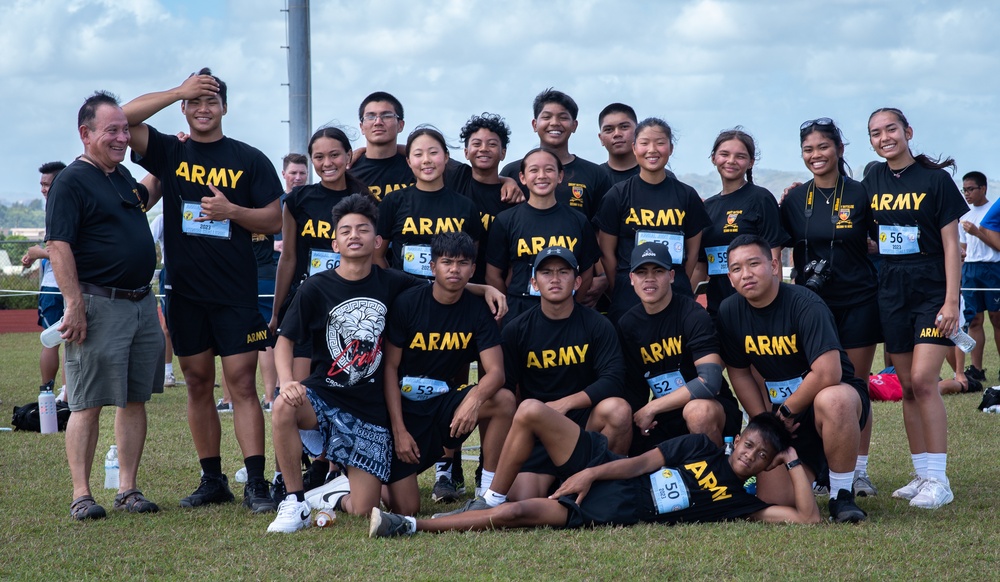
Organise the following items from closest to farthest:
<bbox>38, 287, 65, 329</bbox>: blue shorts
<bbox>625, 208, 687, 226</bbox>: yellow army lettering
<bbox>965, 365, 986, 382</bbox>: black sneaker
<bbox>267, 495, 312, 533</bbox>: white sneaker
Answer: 1. <bbox>267, 495, 312, 533</bbox>: white sneaker
2. <bbox>625, 208, 687, 226</bbox>: yellow army lettering
3. <bbox>38, 287, 65, 329</bbox>: blue shorts
4. <bbox>965, 365, 986, 382</bbox>: black sneaker

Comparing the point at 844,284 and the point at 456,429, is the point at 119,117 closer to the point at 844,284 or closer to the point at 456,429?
the point at 456,429

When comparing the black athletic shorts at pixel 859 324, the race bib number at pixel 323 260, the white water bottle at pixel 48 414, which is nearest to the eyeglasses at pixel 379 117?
the race bib number at pixel 323 260

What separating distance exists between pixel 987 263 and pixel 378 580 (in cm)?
939

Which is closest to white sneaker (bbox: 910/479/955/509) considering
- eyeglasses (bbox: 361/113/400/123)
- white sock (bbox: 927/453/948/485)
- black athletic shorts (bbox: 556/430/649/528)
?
white sock (bbox: 927/453/948/485)

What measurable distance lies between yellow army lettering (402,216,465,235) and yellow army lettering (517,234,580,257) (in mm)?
379

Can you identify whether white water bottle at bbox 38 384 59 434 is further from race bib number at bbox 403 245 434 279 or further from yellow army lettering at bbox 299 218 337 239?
race bib number at bbox 403 245 434 279

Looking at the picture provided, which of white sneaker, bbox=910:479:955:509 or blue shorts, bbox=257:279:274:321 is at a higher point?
blue shorts, bbox=257:279:274:321

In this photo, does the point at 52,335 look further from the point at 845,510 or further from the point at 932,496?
the point at 932,496

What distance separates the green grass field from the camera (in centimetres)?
393

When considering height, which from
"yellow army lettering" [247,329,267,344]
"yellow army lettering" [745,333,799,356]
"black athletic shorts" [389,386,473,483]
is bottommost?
"black athletic shorts" [389,386,473,483]

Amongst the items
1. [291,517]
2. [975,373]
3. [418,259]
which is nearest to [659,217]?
[418,259]

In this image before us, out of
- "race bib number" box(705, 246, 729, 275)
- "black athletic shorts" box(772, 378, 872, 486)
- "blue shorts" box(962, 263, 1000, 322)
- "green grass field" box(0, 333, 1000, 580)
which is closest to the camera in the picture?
"green grass field" box(0, 333, 1000, 580)

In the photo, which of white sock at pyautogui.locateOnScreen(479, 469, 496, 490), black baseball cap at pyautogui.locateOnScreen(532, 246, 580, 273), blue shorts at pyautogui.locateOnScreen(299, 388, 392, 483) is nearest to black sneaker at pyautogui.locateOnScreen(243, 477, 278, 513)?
blue shorts at pyautogui.locateOnScreen(299, 388, 392, 483)

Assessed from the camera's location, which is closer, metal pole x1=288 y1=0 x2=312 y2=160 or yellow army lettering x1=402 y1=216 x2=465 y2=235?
yellow army lettering x1=402 y1=216 x2=465 y2=235
